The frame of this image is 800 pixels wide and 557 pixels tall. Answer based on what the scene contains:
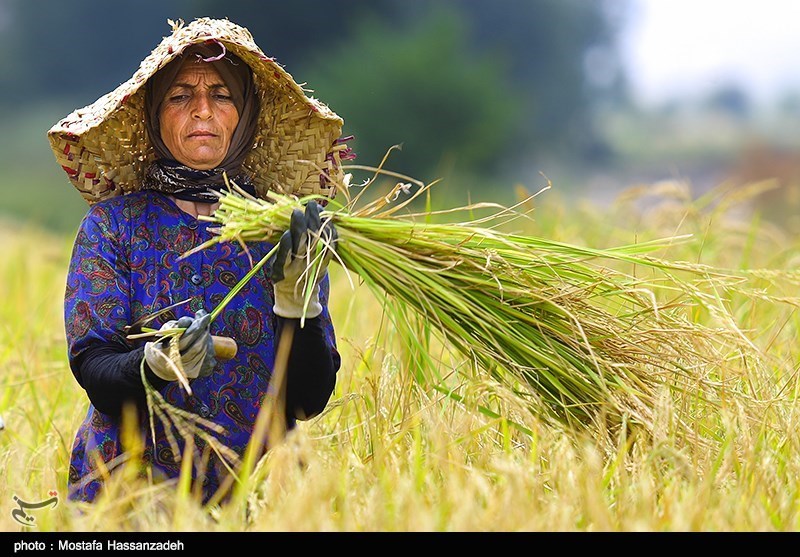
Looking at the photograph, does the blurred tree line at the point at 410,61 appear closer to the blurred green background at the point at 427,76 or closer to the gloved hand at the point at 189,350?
the blurred green background at the point at 427,76

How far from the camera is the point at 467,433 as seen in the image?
8.07ft

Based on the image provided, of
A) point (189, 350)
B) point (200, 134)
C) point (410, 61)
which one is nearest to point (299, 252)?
point (189, 350)

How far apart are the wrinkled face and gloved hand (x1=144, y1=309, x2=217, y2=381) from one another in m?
0.41

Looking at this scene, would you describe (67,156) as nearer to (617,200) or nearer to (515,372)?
(515,372)

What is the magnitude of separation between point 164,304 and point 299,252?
37 centimetres

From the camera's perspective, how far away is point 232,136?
8.40 ft

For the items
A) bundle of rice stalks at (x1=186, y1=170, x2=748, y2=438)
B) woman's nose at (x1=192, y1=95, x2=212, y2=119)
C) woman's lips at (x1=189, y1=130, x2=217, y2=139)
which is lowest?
bundle of rice stalks at (x1=186, y1=170, x2=748, y2=438)

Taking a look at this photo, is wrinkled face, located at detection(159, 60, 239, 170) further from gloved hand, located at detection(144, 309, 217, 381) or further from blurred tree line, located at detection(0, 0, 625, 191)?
blurred tree line, located at detection(0, 0, 625, 191)

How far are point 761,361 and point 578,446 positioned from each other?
0.60 meters

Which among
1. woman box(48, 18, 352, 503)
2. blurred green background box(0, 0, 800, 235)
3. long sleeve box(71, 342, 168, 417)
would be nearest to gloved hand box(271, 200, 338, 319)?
woman box(48, 18, 352, 503)

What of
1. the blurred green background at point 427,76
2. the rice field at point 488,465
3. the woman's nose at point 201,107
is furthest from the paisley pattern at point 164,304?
the blurred green background at point 427,76

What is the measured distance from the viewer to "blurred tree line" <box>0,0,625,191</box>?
16.2 meters

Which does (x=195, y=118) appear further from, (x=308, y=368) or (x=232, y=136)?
(x=308, y=368)
